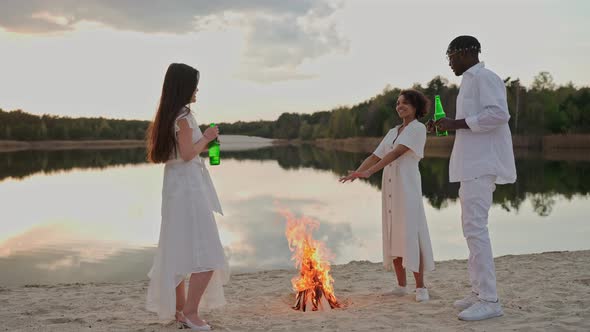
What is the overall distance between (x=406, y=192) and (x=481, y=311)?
145 centimetres

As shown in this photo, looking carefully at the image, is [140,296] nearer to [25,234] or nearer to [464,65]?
[464,65]

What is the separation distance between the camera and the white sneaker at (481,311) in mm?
4801

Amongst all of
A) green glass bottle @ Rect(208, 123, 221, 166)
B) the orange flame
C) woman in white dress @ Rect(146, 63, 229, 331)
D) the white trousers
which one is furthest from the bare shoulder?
woman in white dress @ Rect(146, 63, 229, 331)

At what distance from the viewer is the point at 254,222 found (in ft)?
49.8

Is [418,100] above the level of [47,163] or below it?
above

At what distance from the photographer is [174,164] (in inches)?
183

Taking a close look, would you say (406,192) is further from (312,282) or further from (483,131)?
(312,282)

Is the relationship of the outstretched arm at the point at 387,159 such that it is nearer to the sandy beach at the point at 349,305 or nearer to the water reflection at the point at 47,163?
the sandy beach at the point at 349,305

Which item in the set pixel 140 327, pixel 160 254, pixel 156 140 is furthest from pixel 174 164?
pixel 140 327

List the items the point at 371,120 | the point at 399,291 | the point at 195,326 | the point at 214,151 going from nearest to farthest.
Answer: the point at 195,326 → the point at 214,151 → the point at 399,291 → the point at 371,120

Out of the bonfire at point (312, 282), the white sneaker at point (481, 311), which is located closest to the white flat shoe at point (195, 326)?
the bonfire at point (312, 282)

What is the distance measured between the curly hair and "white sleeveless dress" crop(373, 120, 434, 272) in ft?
0.57

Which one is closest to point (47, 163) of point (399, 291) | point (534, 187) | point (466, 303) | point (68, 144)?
point (534, 187)

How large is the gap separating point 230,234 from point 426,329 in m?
9.20
